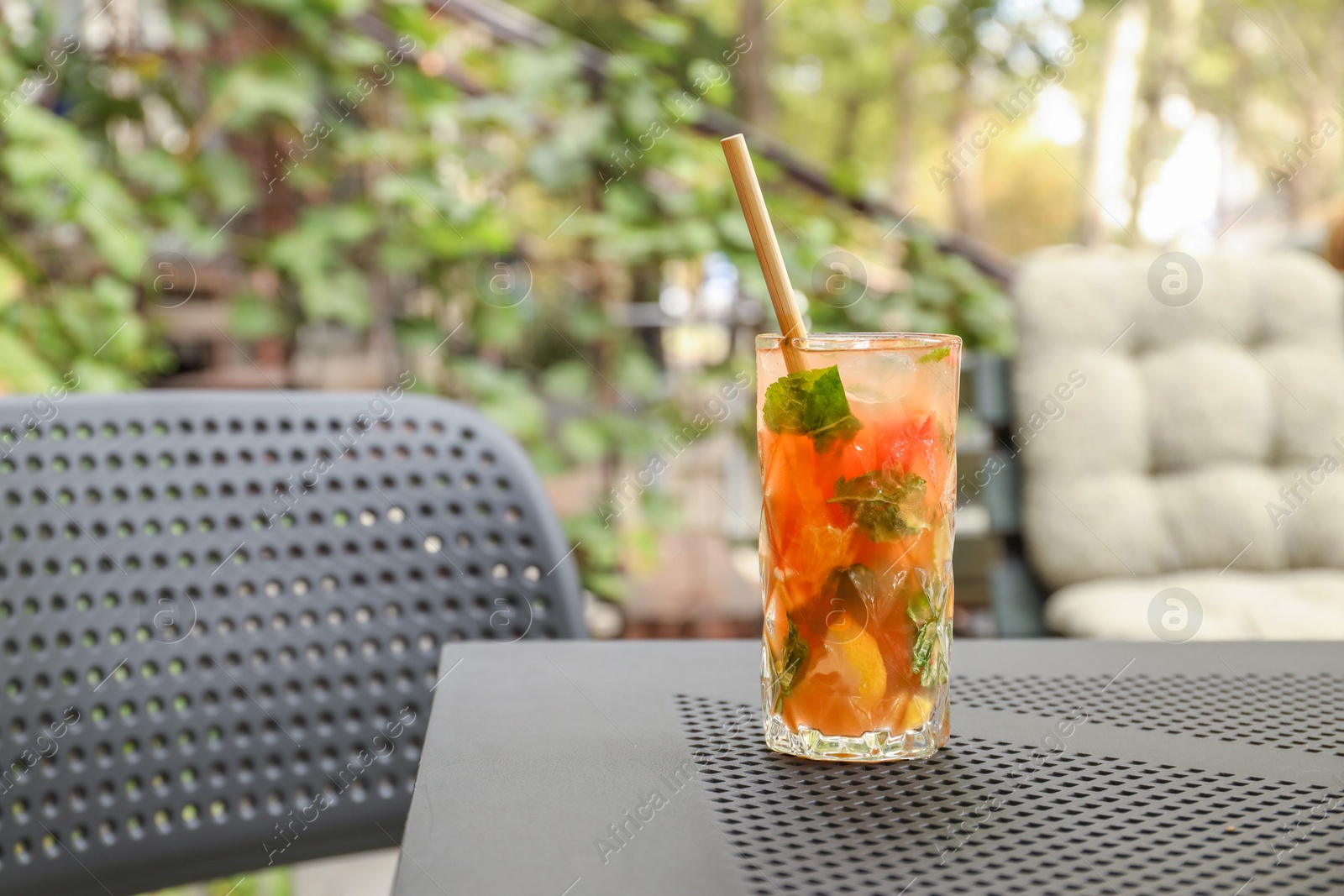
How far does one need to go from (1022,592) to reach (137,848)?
156cm

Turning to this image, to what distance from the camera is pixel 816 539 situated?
21.0 inches

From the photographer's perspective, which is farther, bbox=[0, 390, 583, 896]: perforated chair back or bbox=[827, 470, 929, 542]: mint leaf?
bbox=[0, 390, 583, 896]: perforated chair back

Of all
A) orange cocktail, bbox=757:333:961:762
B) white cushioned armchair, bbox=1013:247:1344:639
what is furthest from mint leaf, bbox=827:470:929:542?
white cushioned armchair, bbox=1013:247:1344:639

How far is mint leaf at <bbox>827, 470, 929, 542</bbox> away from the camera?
526 millimetres

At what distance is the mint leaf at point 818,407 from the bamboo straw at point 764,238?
0.03 metres

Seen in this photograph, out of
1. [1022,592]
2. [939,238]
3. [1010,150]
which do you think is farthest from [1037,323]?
[1010,150]

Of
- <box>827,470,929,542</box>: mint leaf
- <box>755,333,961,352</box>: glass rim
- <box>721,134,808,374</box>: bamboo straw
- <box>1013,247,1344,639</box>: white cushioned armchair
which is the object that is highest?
<box>721,134,808,374</box>: bamboo straw

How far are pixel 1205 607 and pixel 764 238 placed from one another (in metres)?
1.43

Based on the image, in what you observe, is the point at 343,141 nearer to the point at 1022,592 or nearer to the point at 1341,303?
the point at 1022,592

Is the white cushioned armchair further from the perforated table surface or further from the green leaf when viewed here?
the green leaf

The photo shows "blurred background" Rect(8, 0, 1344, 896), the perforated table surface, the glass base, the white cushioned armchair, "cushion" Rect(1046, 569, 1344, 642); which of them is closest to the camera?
the perforated table surface

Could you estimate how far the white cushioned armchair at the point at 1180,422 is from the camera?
194 centimetres

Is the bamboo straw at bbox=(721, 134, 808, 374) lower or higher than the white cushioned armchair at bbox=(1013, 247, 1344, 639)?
higher

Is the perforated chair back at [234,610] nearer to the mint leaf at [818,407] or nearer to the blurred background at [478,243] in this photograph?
the mint leaf at [818,407]
